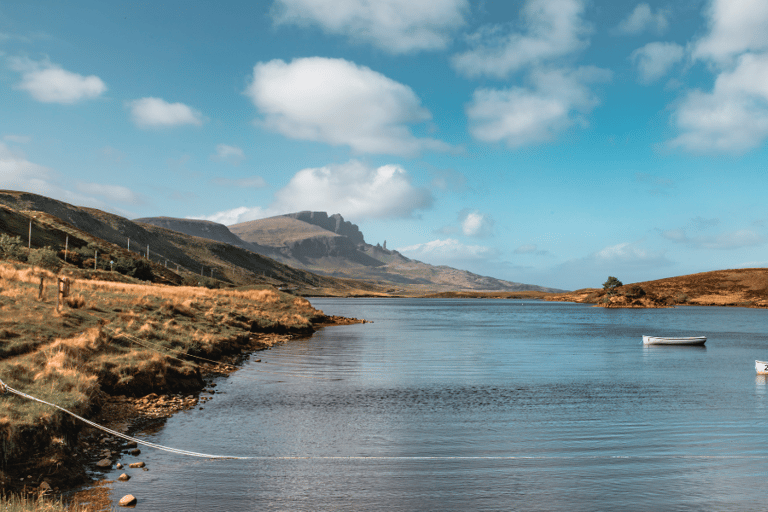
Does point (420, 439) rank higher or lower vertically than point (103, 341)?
lower

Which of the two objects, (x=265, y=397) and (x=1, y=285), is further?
(x=1, y=285)

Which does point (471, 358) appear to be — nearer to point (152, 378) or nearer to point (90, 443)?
point (152, 378)

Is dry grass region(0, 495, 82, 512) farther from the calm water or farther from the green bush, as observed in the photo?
the green bush

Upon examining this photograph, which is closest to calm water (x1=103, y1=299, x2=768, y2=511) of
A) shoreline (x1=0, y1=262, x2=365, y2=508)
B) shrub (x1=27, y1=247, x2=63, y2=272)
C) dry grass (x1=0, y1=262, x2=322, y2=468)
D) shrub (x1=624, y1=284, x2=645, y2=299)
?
shoreline (x1=0, y1=262, x2=365, y2=508)

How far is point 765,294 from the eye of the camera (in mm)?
179375

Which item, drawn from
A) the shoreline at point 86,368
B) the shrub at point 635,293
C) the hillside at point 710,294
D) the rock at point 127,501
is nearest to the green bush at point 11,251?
the shoreline at point 86,368

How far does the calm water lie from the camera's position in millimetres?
13719

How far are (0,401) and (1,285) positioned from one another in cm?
1885

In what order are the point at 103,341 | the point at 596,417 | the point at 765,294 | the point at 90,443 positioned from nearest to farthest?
the point at 90,443 → the point at 596,417 → the point at 103,341 → the point at 765,294

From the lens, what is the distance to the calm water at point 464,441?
13719mm

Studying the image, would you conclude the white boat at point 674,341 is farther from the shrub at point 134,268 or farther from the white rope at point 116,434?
the shrub at point 134,268

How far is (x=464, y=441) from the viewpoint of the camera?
19.1 metres

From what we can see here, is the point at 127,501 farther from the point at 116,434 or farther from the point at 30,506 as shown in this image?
the point at 116,434

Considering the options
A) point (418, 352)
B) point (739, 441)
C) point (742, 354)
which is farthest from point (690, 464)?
point (742, 354)
